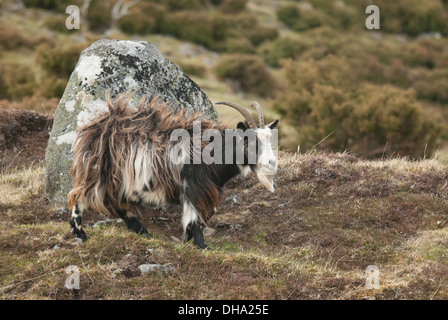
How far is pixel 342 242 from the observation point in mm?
7113

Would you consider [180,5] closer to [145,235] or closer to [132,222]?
[132,222]

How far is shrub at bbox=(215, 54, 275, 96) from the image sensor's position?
36.7 metres

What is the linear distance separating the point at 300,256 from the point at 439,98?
4129 centimetres

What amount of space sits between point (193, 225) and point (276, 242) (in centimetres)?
123

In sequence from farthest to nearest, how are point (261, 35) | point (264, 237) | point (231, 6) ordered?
point (231, 6), point (261, 35), point (264, 237)

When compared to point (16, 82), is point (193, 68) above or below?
above

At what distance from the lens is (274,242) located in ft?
24.0

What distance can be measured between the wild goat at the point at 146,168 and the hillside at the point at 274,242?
0.46 meters

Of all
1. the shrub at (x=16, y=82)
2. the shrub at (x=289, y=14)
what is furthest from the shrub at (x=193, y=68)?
the shrub at (x=289, y=14)

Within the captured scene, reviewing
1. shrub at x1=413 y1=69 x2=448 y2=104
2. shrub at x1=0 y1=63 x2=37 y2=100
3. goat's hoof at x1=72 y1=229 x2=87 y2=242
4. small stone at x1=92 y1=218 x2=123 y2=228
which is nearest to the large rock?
small stone at x1=92 y1=218 x2=123 y2=228

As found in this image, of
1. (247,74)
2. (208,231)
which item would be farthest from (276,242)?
(247,74)

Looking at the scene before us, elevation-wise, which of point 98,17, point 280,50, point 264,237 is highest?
point 98,17

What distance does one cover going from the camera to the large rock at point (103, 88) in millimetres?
8477

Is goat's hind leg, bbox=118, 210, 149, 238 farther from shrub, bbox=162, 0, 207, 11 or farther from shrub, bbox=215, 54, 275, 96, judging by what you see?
shrub, bbox=162, 0, 207, 11
